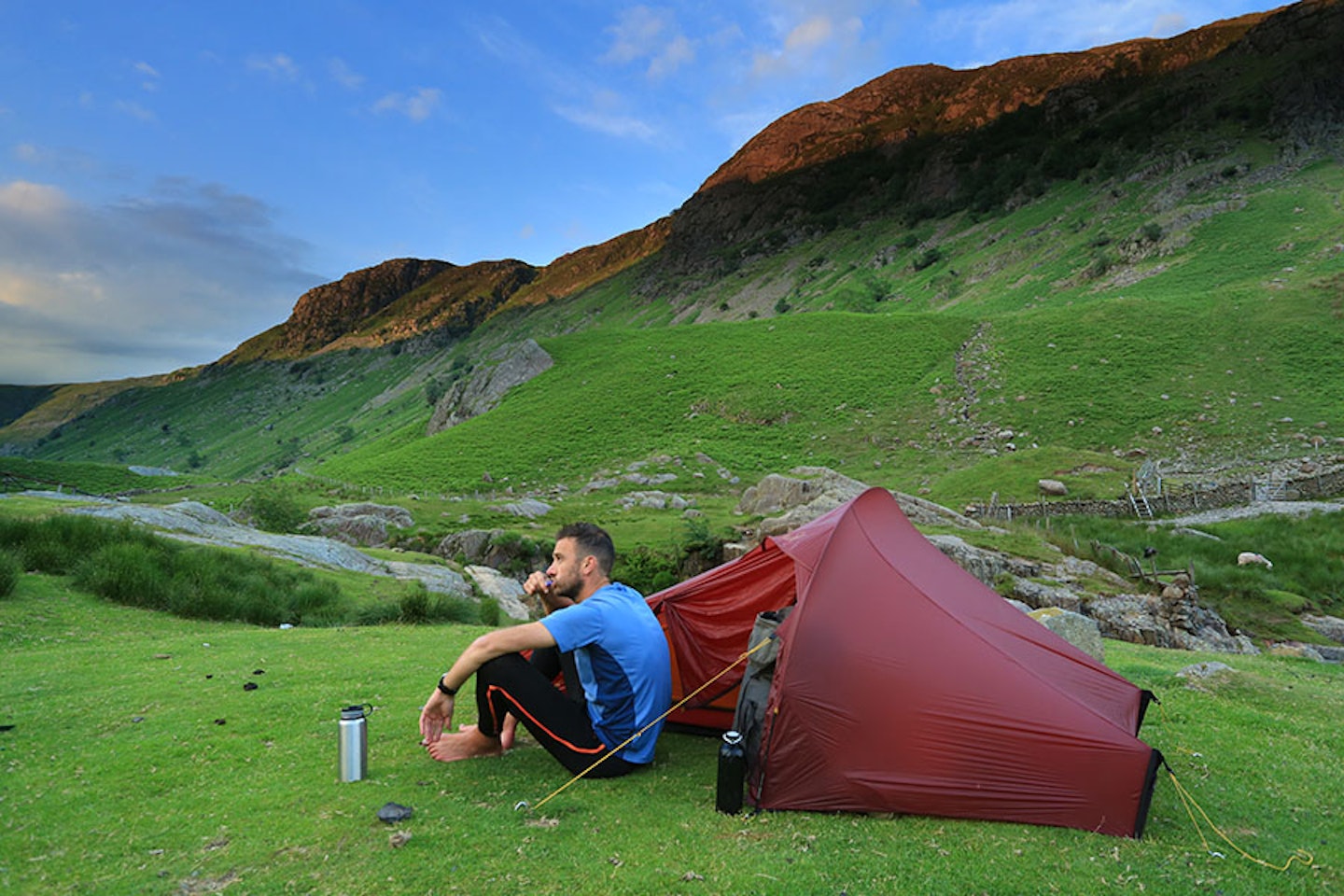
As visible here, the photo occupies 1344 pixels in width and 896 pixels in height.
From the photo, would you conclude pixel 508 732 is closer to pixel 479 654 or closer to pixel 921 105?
pixel 479 654

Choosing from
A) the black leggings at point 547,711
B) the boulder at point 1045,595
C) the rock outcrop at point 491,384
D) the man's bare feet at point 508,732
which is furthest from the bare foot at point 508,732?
the rock outcrop at point 491,384

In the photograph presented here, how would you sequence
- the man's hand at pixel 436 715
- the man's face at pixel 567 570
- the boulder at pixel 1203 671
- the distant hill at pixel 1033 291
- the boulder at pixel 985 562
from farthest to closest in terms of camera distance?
the distant hill at pixel 1033 291 < the boulder at pixel 985 562 < the boulder at pixel 1203 671 < the man's face at pixel 567 570 < the man's hand at pixel 436 715

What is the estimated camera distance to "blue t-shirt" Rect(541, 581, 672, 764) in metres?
5.87

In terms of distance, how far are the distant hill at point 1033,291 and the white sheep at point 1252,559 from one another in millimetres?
13668

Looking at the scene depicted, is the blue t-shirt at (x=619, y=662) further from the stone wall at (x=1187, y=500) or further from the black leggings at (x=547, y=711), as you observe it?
the stone wall at (x=1187, y=500)

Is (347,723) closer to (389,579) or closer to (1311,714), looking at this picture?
(1311,714)

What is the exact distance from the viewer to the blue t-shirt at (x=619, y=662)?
19.2ft

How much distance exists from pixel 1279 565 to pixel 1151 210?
6090 cm

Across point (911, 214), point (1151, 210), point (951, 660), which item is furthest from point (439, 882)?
point (911, 214)

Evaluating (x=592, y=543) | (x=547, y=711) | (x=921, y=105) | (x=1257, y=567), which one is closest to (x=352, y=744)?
(x=547, y=711)

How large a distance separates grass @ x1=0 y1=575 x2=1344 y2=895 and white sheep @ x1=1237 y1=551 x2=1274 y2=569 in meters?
18.9

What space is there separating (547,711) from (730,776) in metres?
1.66

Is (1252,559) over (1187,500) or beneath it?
beneath

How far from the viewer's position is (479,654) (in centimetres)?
584
